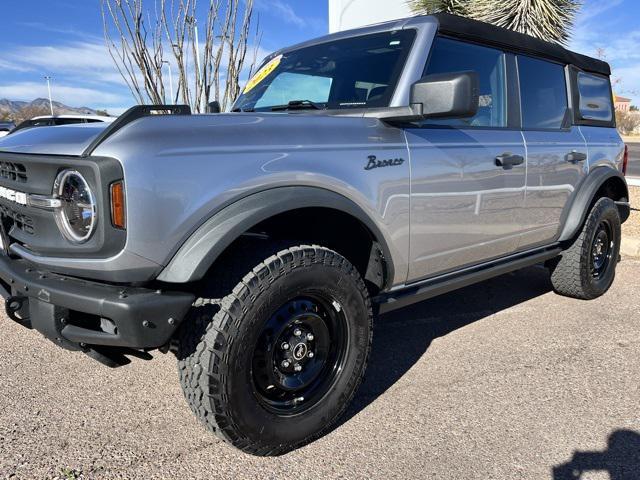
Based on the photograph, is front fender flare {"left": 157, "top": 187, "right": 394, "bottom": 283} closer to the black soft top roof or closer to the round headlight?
the round headlight

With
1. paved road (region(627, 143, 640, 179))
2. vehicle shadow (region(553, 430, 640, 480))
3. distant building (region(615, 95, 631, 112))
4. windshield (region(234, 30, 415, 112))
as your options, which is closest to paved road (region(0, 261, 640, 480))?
vehicle shadow (region(553, 430, 640, 480))

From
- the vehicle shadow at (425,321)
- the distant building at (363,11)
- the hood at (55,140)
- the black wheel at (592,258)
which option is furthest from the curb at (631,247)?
the distant building at (363,11)

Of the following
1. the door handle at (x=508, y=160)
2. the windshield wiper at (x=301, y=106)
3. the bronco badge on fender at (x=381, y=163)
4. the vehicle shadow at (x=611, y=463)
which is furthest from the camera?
the door handle at (x=508, y=160)

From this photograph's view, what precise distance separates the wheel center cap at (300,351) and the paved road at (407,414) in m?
0.42

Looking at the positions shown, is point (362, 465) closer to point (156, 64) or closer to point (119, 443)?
point (119, 443)

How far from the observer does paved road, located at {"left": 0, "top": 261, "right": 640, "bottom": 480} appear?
2199 millimetres

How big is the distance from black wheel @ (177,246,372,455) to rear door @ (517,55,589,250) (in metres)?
1.68

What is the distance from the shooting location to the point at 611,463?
2229 mm

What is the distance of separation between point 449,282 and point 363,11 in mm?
14093

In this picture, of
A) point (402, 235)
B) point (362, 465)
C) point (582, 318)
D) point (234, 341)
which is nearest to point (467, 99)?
point (402, 235)

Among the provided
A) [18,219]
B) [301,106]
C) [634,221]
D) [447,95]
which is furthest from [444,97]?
[634,221]

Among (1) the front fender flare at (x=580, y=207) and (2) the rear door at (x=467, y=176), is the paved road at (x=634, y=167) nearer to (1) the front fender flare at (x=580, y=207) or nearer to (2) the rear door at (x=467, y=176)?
(1) the front fender flare at (x=580, y=207)

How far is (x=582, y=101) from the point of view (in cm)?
428

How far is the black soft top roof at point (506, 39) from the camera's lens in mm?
2982
